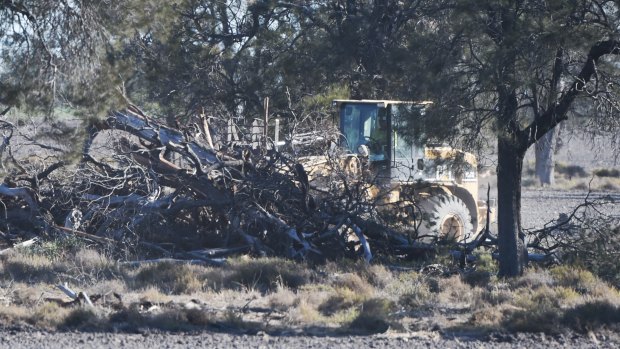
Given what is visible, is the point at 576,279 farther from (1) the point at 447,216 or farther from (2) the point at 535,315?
(1) the point at 447,216

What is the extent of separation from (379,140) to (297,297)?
16.0 feet

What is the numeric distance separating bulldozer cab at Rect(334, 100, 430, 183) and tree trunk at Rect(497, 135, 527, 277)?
2246 mm

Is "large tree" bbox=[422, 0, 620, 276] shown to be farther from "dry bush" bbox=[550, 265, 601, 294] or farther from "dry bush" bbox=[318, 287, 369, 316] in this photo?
"dry bush" bbox=[318, 287, 369, 316]

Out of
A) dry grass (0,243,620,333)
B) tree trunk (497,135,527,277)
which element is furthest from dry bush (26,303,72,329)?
tree trunk (497,135,527,277)

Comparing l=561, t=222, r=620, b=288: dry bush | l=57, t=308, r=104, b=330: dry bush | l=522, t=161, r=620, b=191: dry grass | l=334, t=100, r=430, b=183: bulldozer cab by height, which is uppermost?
l=334, t=100, r=430, b=183: bulldozer cab

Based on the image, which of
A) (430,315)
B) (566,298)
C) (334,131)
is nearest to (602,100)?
(566,298)

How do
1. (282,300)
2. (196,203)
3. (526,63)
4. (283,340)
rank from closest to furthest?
(283,340)
(526,63)
(282,300)
(196,203)

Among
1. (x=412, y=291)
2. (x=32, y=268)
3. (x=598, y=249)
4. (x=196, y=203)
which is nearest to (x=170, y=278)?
(x=196, y=203)

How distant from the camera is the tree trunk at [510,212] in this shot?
12.1 metres

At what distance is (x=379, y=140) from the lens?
1515cm

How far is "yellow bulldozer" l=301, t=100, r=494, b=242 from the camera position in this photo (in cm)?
1429

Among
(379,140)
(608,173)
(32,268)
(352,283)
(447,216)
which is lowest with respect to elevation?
(352,283)

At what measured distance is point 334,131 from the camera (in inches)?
575

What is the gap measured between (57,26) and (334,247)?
17.3 ft
